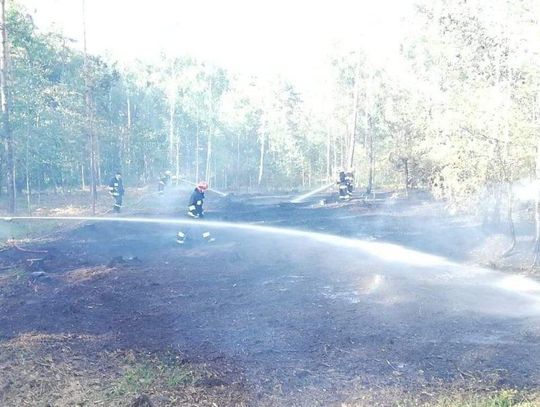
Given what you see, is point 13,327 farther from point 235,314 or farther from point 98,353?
point 235,314

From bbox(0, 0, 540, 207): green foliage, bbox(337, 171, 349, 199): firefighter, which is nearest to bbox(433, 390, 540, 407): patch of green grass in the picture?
bbox(0, 0, 540, 207): green foliage

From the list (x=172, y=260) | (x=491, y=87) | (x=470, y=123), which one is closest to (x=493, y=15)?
(x=491, y=87)

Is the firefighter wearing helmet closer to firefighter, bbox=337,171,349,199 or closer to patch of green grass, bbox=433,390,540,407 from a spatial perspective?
patch of green grass, bbox=433,390,540,407

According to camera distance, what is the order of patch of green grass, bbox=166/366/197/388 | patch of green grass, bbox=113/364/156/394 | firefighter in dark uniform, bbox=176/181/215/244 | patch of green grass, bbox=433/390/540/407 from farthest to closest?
firefighter in dark uniform, bbox=176/181/215/244 → patch of green grass, bbox=166/366/197/388 → patch of green grass, bbox=113/364/156/394 → patch of green grass, bbox=433/390/540/407

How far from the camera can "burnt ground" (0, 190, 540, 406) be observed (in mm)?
6047

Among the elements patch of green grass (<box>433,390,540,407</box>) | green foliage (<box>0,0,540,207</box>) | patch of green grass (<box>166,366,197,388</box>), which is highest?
green foliage (<box>0,0,540,207</box>)

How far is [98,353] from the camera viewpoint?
7070 millimetres

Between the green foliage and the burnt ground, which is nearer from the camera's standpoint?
the burnt ground

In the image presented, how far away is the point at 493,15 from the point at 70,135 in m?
24.8

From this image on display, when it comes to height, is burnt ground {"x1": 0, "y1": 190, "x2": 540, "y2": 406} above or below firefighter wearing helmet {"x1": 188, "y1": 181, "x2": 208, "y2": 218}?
below

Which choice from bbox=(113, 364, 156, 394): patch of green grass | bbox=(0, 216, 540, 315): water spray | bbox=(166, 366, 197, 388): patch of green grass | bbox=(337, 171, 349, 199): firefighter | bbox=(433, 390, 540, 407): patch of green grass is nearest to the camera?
bbox=(433, 390, 540, 407): patch of green grass

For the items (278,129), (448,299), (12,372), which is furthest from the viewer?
(278,129)

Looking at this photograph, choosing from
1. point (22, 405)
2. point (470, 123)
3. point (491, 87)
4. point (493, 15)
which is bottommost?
point (22, 405)

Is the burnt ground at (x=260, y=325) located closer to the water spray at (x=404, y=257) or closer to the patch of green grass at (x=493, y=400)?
the water spray at (x=404, y=257)
